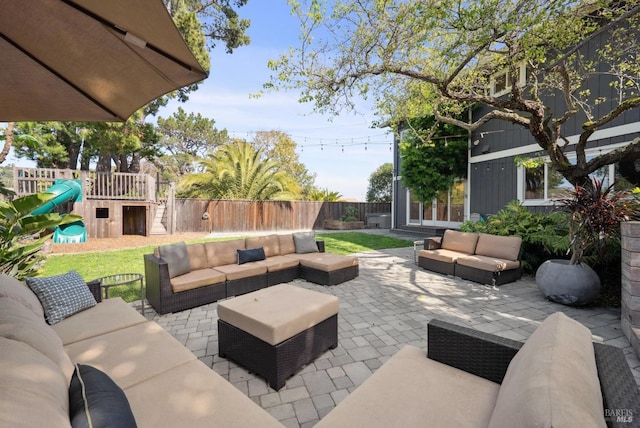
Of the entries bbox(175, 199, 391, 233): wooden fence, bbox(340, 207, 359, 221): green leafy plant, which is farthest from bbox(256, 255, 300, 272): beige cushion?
bbox(340, 207, 359, 221): green leafy plant

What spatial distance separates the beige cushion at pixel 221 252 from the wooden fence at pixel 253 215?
9902 mm

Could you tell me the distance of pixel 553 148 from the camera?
18.7ft

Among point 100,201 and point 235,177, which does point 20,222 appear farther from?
point 235,177

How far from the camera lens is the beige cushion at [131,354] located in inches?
73.3

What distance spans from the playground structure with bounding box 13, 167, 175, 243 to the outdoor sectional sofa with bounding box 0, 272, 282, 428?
841 cm

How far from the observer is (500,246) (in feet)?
19.4

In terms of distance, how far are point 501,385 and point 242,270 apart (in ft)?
12.9

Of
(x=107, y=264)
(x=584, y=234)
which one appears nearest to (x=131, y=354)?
(x=584, y=234)

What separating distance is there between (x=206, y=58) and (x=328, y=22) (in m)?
7.25

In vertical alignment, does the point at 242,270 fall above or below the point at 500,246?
below

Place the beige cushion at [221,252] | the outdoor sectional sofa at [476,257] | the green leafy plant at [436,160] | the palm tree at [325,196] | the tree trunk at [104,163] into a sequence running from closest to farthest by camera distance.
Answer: the beige cushion at [221,252]
the outdoor sectional sofa at [476,257]
the green leafy plant at [436,160]
the tree trunk at [104,163]
the palm tree at [325,196]

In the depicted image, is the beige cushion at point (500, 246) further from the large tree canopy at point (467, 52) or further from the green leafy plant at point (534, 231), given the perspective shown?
the large tree canopy at point (467, 52)

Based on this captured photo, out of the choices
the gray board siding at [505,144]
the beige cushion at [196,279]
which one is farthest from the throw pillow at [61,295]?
the gray board siding at [505,144]

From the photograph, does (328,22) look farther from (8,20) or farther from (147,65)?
(8,20)
